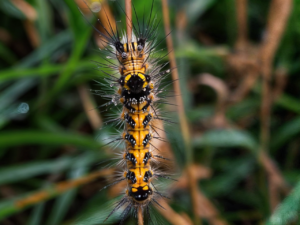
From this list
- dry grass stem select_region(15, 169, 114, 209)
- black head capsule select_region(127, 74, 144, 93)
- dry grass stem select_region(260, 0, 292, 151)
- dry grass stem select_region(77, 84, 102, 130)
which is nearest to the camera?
black head capsule select_region(127, 74, 144, 93)

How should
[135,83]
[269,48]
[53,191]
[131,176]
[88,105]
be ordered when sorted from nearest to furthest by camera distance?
1. [135,83]
2. [131,176]
3. [53,191]
4. [269,48]
5. [88,105]

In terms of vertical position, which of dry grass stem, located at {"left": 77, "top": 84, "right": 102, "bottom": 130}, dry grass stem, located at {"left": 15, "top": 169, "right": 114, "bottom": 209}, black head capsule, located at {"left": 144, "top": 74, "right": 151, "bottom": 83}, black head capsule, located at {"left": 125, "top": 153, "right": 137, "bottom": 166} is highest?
dry grass stem, located at {"left": 77, "top": 84, "right": 102, "bottom": 130}

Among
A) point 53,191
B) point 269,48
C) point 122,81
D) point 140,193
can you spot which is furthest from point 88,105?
point 269,48

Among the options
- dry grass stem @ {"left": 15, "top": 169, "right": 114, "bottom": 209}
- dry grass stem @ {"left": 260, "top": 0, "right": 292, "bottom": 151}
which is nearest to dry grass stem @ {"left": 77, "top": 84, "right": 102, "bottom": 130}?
dry grass stem @ {"left": 15, "top": 169, "right": 114, "bottom": 209}

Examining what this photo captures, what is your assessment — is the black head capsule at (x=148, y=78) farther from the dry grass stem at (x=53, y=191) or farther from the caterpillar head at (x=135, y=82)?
A: the dry grass stem at (x=53, y=191)

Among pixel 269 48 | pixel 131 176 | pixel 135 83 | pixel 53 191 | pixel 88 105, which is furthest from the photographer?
pixel 88 105

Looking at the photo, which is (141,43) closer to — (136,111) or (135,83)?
(135,83)

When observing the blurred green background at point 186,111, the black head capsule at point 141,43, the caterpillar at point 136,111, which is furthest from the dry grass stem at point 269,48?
the black head capsule at point 141,43

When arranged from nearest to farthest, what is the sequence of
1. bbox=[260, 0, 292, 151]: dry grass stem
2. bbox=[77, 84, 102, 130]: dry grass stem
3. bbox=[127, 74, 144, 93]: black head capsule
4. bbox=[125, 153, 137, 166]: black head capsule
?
bbox=[127, 74, 144, 93]: black head capsule < bbox=[125, 153, 137, 166]: black head capsule < bbox=[260, 0, 292, 151]: dry grass stem < bbox=[77, 84, 102, 130]: dry grass stem

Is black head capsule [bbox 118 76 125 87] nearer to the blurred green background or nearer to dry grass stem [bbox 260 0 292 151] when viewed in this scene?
the blurred green background

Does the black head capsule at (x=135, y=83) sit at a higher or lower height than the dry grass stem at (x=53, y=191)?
higher
